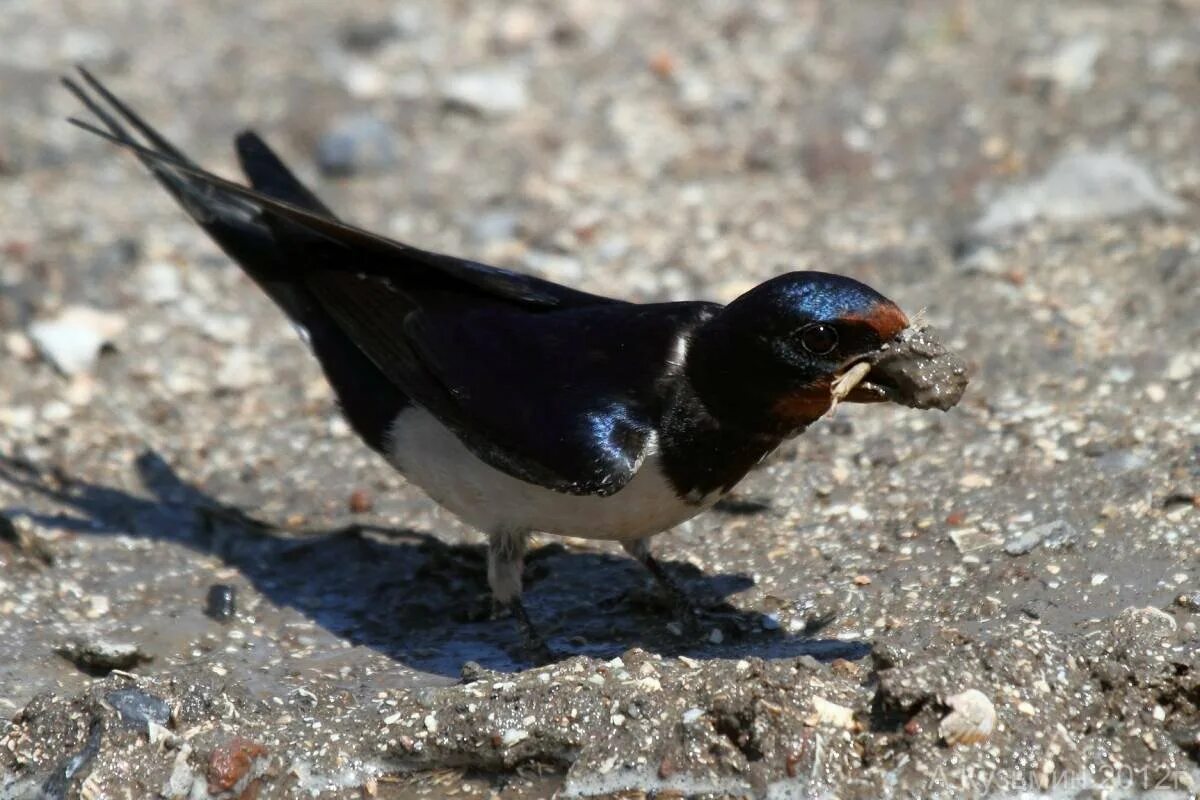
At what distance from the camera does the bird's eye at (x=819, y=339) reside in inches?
155

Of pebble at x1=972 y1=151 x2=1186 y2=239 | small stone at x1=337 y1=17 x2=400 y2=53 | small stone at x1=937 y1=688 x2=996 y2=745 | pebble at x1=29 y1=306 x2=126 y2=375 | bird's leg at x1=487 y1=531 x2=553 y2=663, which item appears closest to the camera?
small stone at x1=937 y1=688 x2=996 y2=745

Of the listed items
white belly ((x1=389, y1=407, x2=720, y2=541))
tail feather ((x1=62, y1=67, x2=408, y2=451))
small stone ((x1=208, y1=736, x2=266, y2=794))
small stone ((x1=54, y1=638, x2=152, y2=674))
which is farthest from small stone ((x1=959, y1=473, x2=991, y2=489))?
small stone ((x1=54, y1=638, x2=152, y2=674))

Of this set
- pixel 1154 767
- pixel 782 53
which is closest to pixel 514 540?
pixel 1154 767

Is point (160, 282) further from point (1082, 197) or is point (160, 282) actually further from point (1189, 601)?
point (1189, 601)

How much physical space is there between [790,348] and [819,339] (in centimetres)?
7

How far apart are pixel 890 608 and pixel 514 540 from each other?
94 cm

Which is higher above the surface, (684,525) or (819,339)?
(819,339)

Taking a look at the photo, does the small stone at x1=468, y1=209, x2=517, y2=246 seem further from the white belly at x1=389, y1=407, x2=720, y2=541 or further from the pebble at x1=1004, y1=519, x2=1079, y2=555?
the pebble at x1=1004, y1=519, x2=1079, y2=555

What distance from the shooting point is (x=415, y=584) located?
4840 millimetres

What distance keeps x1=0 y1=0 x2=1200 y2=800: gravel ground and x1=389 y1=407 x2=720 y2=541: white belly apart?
1.09 ft

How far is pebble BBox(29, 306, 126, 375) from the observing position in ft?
18.8

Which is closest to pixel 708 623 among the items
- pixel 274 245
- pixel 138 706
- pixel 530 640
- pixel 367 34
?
pixel 530 640

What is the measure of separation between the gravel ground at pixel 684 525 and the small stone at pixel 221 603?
0.05 ft

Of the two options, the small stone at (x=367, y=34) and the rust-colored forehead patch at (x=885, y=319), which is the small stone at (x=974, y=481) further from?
the small stone at (x=367, y=34)
